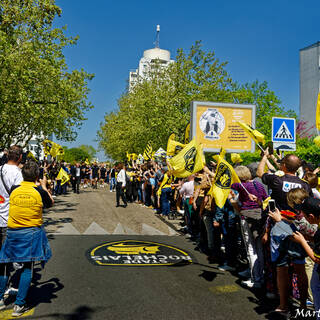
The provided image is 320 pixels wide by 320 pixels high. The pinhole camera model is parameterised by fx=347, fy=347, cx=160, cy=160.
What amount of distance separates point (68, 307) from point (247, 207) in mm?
2963

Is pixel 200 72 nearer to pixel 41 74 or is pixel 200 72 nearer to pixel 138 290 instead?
pixel 41 74

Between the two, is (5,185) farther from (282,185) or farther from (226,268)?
(226,268)

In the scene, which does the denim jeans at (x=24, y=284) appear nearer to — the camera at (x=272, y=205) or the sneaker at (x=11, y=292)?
the sneaker at (x=11, y=292)

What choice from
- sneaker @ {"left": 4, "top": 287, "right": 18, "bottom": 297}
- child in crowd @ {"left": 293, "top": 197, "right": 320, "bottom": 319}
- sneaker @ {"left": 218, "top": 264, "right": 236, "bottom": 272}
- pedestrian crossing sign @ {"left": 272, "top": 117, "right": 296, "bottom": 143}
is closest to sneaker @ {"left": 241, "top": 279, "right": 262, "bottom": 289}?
sneaker @ {"left": 218, "top": 264, "right": 236, "bottom": 272}

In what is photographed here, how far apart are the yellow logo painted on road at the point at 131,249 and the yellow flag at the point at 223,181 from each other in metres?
2.54

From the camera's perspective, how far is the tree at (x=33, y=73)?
1362 centimetres

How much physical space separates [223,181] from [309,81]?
1568 inches

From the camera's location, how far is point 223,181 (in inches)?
214

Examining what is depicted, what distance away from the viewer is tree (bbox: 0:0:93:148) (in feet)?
44.7

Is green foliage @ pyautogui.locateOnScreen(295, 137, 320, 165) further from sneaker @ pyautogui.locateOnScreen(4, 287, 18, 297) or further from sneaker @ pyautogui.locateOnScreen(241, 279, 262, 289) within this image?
sneaker @ pyautogui.locateOnScreen(4, 287, 18, 297)

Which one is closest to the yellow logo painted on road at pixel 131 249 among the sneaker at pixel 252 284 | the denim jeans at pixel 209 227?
the denim jeans at pixel 209 227

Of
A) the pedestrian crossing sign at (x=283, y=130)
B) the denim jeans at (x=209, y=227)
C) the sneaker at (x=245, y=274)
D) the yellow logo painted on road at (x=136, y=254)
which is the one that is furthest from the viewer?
the pedestrian crossing sign at (x=283, y=130)

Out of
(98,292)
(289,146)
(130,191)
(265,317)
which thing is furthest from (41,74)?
(265,317)

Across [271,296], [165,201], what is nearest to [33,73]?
[165,201]
